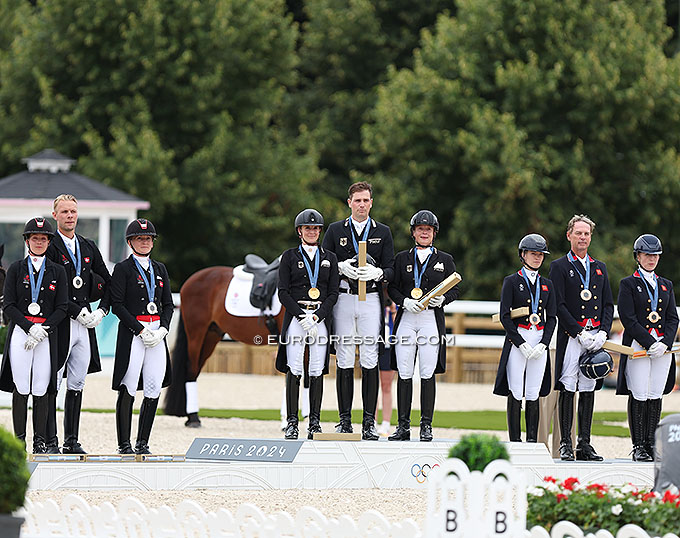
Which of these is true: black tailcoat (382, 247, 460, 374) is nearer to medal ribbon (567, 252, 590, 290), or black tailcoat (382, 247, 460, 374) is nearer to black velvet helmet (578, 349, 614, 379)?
medal ribbon (567, 252, 590, 290)

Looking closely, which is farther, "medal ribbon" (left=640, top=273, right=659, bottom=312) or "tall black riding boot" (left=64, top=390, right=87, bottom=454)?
"medal ribbon" (left=640, top=273, right=659, bottom=312)

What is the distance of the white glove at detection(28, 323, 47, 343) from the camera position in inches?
371

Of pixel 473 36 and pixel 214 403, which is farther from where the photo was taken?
pixel 473 36

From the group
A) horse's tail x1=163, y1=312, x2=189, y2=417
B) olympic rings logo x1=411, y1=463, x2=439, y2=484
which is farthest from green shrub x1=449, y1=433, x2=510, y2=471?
horse's tail x1=163, y1=312, x2=189, y2=417

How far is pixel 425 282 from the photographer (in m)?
10.4

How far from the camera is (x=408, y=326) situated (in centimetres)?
1031

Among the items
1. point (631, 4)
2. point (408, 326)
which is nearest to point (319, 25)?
point (631, 4)

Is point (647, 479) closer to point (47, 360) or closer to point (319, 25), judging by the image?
point (47, 360)

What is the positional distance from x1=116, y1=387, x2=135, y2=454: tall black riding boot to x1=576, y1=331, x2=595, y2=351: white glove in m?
3.62

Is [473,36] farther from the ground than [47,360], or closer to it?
farther from the ground

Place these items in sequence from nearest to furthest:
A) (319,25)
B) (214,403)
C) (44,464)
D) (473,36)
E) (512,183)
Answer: (44,464), (214,403), (512,183), (473,36), (319,25)

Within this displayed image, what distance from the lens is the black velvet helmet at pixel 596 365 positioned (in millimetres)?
10250

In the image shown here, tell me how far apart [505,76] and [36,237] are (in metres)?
14.2

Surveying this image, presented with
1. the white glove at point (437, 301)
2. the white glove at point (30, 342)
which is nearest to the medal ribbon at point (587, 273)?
the white glove at point (437, 301)
